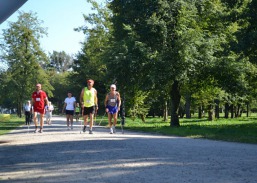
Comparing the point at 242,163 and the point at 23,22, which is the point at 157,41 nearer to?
the point at 242,163

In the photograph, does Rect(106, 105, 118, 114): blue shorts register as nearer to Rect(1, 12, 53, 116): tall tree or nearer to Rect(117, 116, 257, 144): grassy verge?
Rect(117, 116, 257, 144): grassy verge

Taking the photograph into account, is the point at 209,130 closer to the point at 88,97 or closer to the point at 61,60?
the point at 88,97

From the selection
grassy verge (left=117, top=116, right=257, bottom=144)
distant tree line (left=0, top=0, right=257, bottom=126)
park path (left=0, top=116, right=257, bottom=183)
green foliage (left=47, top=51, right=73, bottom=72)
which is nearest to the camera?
park path (left=0, top=116, right=257, bottom=183)

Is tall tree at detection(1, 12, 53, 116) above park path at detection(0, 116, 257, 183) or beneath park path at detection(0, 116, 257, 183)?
above

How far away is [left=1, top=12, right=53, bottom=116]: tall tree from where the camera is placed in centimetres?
5194

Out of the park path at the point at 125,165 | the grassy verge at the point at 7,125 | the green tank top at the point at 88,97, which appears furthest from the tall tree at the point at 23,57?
the park path at the point at 125,165

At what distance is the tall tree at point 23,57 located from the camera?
2045 inches

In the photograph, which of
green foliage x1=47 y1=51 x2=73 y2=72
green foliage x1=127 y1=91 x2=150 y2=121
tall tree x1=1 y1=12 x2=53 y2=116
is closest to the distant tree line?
green foliage x1=127 y1=91 x2=150 y2=121

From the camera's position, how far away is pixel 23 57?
171 ft

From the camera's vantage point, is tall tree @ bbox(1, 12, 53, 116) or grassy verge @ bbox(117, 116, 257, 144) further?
tall tree @ bbox(1, 12, 53, 116)

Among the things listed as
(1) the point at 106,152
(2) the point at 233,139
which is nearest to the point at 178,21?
(2) the point at 233,139

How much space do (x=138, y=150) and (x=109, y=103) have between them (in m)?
6.54

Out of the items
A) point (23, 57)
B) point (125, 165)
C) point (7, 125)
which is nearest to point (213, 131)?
point (125, 165)

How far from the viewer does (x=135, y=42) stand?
2178 cm
